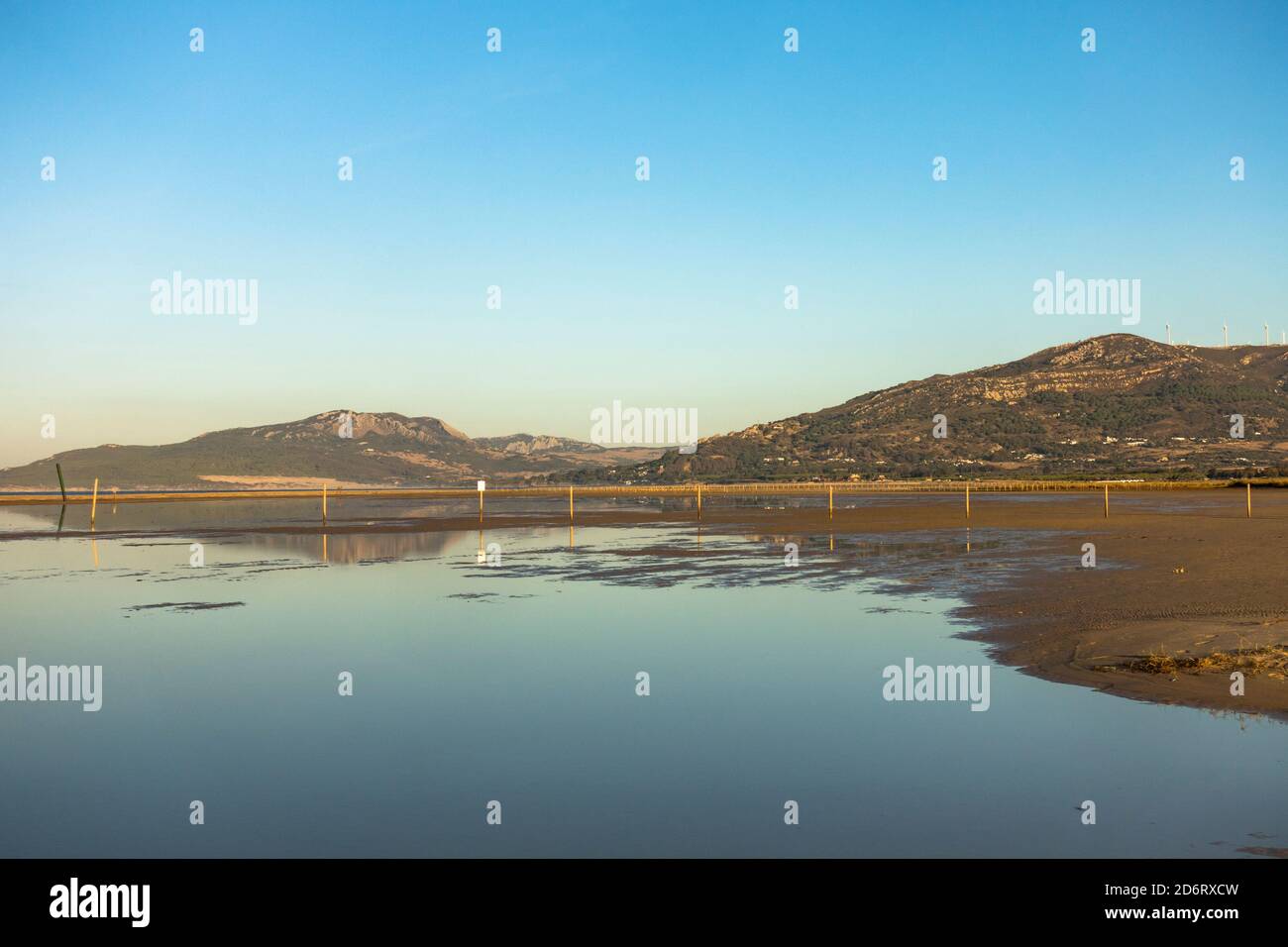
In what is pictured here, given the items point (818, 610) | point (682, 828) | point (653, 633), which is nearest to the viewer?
point (682, 828)

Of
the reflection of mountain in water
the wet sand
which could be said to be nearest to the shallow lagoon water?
the wet sand

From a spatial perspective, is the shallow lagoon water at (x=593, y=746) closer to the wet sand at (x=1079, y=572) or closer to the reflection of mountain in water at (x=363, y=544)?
the wet sand at (x=1079, y=572)

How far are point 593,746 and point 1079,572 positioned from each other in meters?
24.6

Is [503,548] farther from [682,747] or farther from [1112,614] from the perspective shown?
[682,747]

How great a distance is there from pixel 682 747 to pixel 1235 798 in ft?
20.4

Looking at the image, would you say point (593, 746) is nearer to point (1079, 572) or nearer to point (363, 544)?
point (1079, 572)

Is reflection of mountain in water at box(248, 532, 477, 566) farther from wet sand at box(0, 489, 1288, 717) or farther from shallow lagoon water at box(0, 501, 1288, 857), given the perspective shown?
shallow lagoon water at box(0, 501, 1288, 857)

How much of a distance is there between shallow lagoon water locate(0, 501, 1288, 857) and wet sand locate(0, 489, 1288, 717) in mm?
1466

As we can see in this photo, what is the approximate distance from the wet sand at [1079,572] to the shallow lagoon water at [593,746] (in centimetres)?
147

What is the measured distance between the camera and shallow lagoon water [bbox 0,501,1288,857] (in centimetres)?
1008

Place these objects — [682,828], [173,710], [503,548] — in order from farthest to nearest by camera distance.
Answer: [503,548] < [173,710] < [682,828]

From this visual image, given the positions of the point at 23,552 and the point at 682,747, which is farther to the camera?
the point at 23,552
